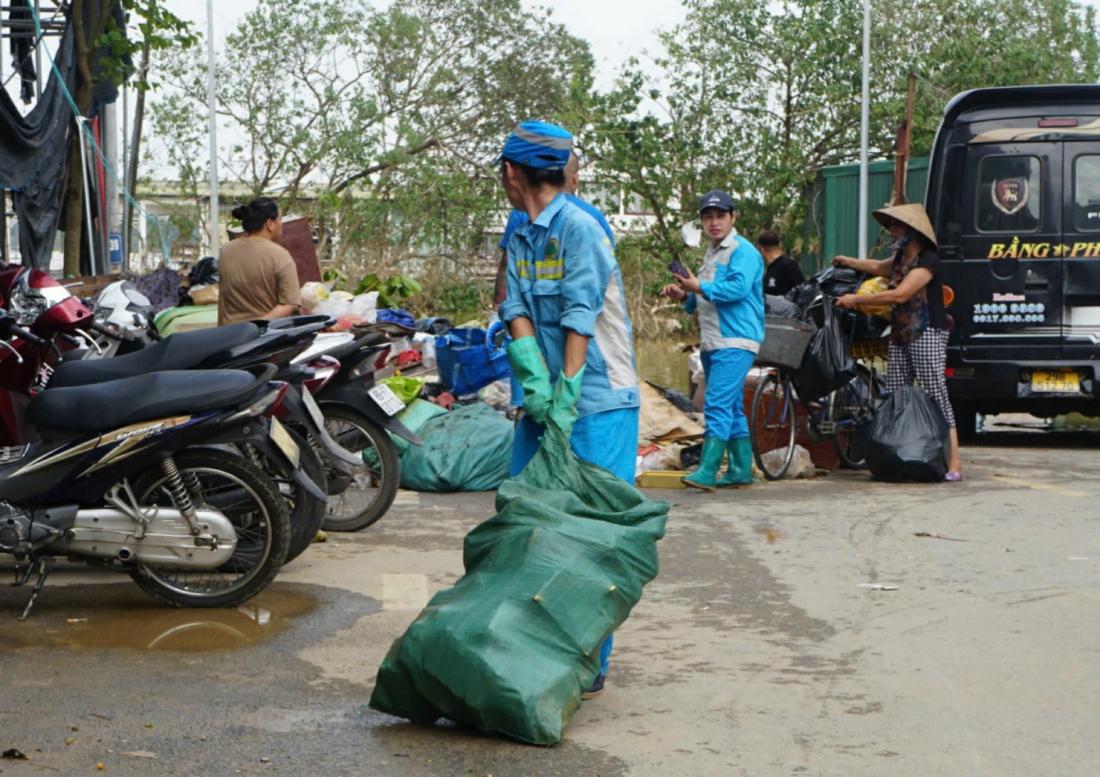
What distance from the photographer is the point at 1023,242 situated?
12797 mm

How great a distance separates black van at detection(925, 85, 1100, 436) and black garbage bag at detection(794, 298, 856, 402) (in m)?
1.95

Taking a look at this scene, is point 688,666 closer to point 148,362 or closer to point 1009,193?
point 148,362

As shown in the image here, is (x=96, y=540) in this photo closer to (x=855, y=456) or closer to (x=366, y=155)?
(x=855, y=456)

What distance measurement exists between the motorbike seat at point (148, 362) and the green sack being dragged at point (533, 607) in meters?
2.18

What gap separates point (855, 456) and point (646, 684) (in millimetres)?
6316

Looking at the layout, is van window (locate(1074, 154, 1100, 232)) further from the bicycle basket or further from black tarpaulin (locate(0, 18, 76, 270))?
black tarpaulin (locate(0, 18, 76, 270))

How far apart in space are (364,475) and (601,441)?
3582mm

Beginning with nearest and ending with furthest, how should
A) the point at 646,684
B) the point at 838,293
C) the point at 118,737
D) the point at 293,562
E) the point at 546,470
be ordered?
the point at 118,737, the point at 546,470, the point at 646,684, the point at 293,562, the point at 838,293

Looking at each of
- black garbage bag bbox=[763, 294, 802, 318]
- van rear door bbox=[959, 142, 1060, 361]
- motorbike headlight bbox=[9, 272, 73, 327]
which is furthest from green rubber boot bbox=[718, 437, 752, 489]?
motorbike headlight bbox=[9, 272, 73, 327]

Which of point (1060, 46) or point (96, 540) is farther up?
point (1060, 46)

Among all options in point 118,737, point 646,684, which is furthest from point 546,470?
point 118,737

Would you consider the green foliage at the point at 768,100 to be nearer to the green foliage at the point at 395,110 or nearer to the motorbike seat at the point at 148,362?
the green foliage at the point at 395,110

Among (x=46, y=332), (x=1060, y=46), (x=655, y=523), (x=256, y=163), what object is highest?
(x=1060, y=46)

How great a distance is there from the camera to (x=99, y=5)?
16344 millimetres
